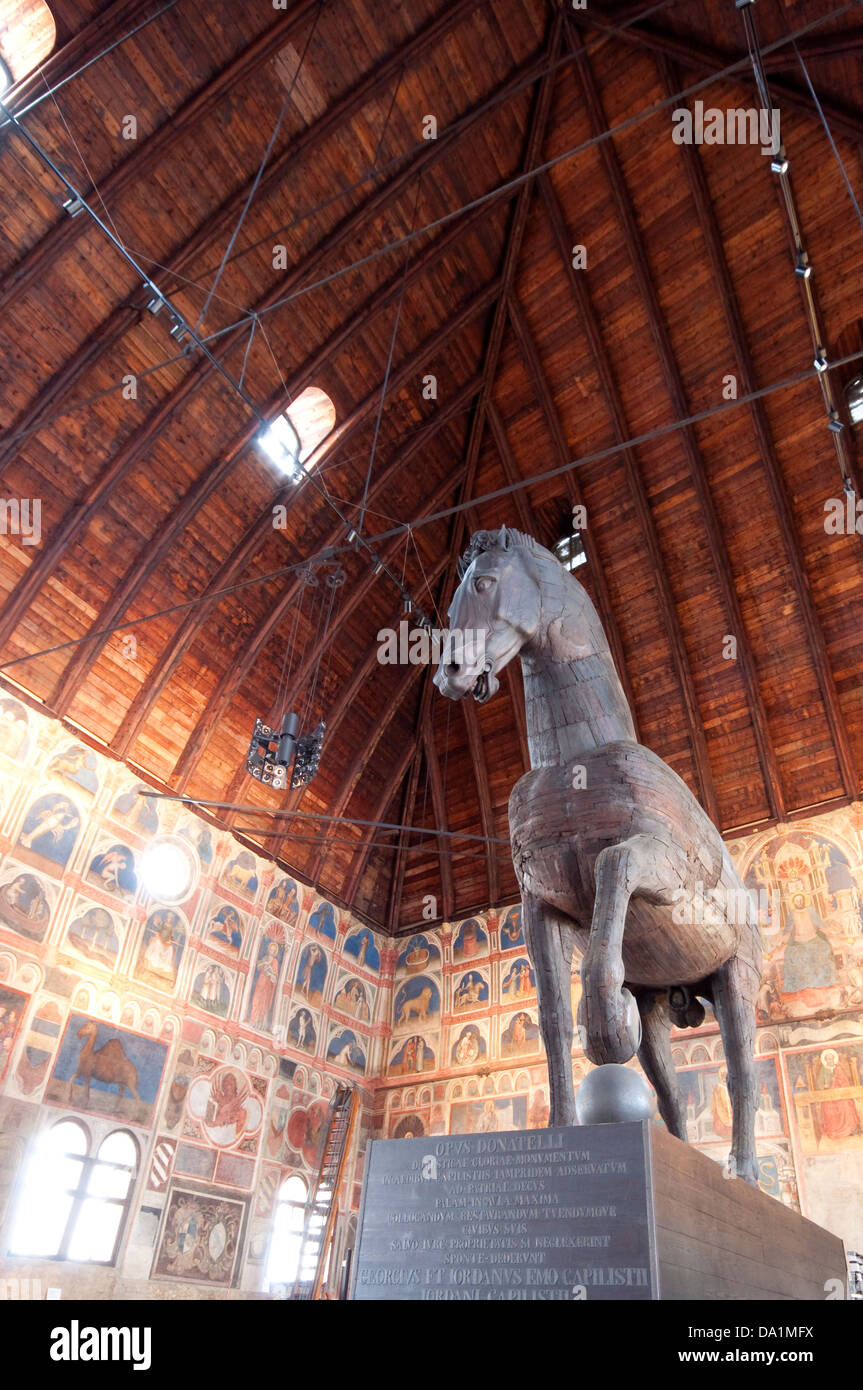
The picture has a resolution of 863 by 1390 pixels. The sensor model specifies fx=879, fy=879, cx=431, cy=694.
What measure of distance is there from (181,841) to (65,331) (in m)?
9.35

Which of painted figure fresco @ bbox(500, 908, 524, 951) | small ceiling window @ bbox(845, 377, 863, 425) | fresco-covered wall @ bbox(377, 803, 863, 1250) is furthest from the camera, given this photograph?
painted figure fresco @ bbox(500, 908, 524, 951)

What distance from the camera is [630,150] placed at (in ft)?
49.6

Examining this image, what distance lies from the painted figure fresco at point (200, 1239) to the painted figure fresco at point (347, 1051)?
3.84 meters

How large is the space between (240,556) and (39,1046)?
354 inches

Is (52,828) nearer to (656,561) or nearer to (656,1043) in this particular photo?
(656,561)

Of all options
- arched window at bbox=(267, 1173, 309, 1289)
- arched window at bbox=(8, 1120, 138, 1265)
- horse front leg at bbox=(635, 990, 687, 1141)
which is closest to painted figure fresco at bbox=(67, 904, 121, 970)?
arched window at bbox=(8, 1120, 138, 1265)

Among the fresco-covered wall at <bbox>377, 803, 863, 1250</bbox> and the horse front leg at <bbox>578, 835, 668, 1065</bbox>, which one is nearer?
the horse front leg at <bbox>578, 835, 668, 1065</bbox>

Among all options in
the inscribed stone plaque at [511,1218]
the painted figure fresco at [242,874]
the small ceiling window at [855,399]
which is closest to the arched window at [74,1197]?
the painted figure fresco at [242,874]

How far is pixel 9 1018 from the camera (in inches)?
533

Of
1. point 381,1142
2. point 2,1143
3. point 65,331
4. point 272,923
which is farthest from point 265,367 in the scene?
point 381,1142

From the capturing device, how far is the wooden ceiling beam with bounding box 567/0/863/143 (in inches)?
516

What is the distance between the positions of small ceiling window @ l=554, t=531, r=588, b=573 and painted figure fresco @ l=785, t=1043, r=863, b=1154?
10.3 metres

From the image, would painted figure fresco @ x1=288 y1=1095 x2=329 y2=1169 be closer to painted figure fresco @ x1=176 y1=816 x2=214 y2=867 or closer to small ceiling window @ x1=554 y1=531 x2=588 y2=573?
painted figure fresco @ x1=176 y1=816 x2=214 y2=867
